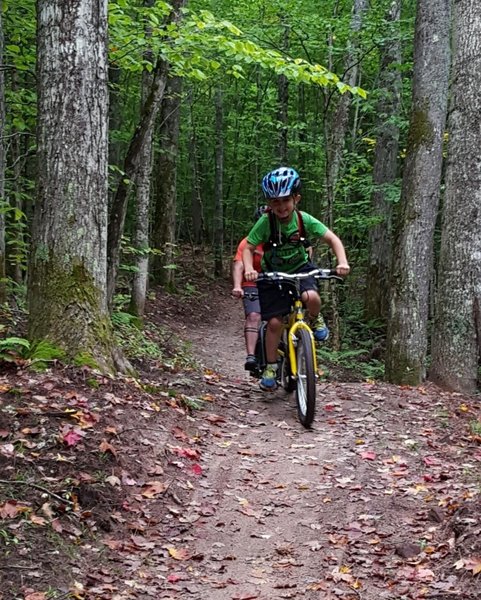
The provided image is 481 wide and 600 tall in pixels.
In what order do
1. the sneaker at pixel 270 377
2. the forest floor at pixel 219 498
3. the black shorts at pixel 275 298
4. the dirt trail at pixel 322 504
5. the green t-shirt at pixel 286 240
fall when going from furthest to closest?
the sneaker at pixel 270 377 → the black shorts at pixel 275 298 → the green t-shirt at pixel 286 240 → the dirt trail at pixel 322 504 → the forest floor at pixel 219 498

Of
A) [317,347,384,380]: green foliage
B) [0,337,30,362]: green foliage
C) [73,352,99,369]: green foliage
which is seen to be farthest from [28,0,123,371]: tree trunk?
[317,347,384,380]: green foliage

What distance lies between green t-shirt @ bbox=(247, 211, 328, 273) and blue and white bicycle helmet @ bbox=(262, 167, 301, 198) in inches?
13.9

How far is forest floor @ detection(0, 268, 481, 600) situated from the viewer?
364 cm

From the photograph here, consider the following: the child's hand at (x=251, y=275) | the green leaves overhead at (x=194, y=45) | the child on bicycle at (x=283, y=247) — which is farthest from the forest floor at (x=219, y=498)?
the green leaves overhead at (x=194, y=45)

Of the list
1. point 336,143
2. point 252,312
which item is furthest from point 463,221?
point 336,143

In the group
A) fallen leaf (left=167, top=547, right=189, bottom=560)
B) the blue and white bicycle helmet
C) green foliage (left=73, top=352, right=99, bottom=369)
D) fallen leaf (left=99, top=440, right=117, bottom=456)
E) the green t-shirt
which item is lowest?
fallen leaf (left=167, top=547, right=189, bottom=560)

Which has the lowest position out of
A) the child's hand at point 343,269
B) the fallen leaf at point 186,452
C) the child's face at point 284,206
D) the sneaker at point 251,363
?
the fallen leaf at point 186,452

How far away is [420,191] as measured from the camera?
9.56m

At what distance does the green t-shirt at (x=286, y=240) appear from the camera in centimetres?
684

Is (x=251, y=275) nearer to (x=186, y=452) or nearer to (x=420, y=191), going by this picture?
(x=186, y=452)

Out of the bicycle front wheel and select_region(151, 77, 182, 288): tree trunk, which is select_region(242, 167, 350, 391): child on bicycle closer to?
the bicycle front wheel

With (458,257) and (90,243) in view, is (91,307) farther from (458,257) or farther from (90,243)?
(458,257)

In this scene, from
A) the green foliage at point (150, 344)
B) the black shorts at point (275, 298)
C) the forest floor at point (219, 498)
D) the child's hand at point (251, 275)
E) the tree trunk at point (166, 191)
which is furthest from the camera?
the tree trunk at point (166, 191)

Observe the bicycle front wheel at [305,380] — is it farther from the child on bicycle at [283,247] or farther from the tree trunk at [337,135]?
the tree trunk at [337,135]
